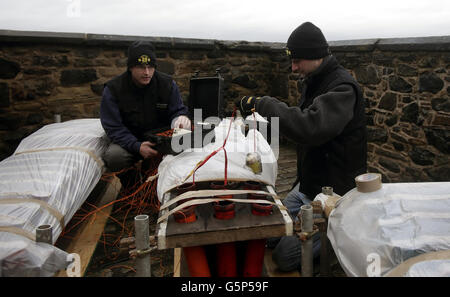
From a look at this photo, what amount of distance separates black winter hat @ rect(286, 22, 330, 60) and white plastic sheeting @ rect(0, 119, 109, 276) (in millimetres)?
1707

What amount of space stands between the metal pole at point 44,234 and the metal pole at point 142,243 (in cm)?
48

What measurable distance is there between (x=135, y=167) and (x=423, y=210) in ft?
8.18

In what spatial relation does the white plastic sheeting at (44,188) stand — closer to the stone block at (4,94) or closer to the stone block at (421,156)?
the stone block at (4,94)

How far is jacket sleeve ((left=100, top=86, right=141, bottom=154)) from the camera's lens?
2.94 m

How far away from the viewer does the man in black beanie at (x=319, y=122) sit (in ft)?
6.16

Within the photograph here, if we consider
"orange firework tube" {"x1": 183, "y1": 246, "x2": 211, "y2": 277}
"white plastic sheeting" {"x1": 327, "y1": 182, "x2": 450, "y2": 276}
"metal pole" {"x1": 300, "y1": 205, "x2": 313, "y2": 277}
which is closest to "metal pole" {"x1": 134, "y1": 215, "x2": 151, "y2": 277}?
"orange firework tube" {"x1": 183, "y1": 246, "x2": 211, "y2": 277}

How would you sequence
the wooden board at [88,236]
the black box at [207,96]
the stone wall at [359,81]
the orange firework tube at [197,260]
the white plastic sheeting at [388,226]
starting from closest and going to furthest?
the white plastic sheeting at [388,226]
the orange firework tube at [197,260]
the wooden board at [88,236]
the black box at [207,96]
the stone wall at [359,81]

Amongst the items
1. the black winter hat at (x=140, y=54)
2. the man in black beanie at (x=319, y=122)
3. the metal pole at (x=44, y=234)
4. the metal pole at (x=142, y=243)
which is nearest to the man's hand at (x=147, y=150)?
the black winter hat at (x=140, y=54)

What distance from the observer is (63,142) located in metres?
2.68

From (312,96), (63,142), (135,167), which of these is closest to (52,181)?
(63,142)

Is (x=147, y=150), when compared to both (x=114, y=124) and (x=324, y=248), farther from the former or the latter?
(x=324, y=248)

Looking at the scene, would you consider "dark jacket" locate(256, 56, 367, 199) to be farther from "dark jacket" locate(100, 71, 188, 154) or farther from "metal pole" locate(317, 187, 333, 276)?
"dark jacket" locate(100, 71, 188, 154)

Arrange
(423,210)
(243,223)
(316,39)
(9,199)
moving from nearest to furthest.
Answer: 1. (423,210)
2. (243,223)
3. (9,199)
4. (316,39)

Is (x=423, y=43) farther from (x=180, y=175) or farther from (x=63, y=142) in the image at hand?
(x=63, y=142)
